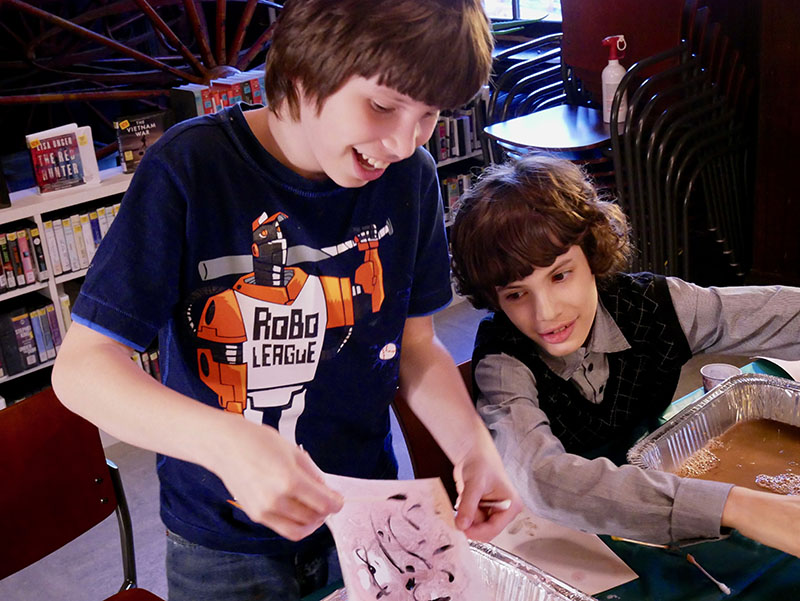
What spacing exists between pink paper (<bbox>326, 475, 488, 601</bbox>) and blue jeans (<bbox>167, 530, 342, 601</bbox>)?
0.68 ft

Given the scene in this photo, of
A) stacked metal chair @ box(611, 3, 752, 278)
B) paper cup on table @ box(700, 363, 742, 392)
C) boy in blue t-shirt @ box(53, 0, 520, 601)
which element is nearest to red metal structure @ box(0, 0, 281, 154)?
stacked metal chair @ box(611, 3, 752, 278)

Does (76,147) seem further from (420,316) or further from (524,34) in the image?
(524,34)

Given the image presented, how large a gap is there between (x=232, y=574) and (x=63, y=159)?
7.19ft

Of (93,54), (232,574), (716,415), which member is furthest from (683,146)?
(93,54)

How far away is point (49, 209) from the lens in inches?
113

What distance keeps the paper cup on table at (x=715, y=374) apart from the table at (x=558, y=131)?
128 cm

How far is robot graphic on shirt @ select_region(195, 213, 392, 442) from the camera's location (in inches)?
36.9

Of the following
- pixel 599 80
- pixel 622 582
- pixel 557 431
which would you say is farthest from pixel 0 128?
pixel 622 582

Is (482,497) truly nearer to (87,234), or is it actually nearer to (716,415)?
(716,415)

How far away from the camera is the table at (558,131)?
2.79m

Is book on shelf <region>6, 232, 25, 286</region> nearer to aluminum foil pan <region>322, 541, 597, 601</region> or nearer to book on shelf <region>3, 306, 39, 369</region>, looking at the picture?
book on shelf <region>3, 306, 39, 369</region>

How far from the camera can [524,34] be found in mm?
5262

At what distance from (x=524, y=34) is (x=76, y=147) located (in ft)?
10.5

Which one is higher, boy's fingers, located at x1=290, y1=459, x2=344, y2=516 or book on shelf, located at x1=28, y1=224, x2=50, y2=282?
boy's fingers, located at x1=290, y1=459, x2=344, y2=516
